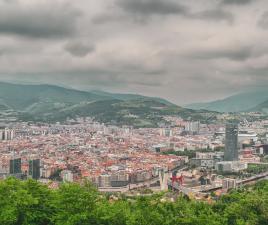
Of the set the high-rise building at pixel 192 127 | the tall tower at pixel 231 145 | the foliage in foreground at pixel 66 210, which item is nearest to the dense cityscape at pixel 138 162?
the tall tower at pixel 231 145

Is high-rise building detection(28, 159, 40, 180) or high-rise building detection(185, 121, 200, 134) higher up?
high-rise building detection(185, 121, 200, 134)

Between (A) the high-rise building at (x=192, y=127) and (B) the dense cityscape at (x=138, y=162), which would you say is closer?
(B) the dense cityscape at (x=138, y=162)

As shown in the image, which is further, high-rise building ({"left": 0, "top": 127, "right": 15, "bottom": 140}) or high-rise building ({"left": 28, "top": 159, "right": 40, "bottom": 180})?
high-rise building ({"left": 0, "top": 127, "right": 15, "bottom": 140})

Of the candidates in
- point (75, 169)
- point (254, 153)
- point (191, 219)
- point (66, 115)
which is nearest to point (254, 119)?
point (66, 115)

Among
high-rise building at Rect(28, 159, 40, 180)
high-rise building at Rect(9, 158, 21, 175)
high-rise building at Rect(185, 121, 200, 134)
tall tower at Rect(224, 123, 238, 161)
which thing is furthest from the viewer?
high-rise building at Rect(185, 121, 200, 134)

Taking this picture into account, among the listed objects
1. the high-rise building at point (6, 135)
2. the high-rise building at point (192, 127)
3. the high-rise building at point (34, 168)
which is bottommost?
the high-rise building at point (34, 168)

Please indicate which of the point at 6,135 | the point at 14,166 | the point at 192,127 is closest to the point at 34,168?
the point at 14,166

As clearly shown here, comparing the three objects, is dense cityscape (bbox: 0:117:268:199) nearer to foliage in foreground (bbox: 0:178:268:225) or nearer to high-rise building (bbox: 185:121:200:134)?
foliage in foreground (bbox: 0:178:268:225)

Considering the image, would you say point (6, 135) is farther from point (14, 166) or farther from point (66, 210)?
point (66, 210)

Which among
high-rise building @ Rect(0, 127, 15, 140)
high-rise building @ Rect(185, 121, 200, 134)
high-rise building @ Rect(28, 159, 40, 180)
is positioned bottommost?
high-rise building @ Rect(28, 159, 40, 180)

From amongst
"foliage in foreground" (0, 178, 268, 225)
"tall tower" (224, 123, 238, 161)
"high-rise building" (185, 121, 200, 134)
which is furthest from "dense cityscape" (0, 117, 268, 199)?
"high-rise building" (185, 121, 200, 134)

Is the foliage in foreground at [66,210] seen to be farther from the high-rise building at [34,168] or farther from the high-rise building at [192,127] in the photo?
the high-rise building at [192,127]

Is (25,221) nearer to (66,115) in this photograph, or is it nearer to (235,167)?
(235,167)
